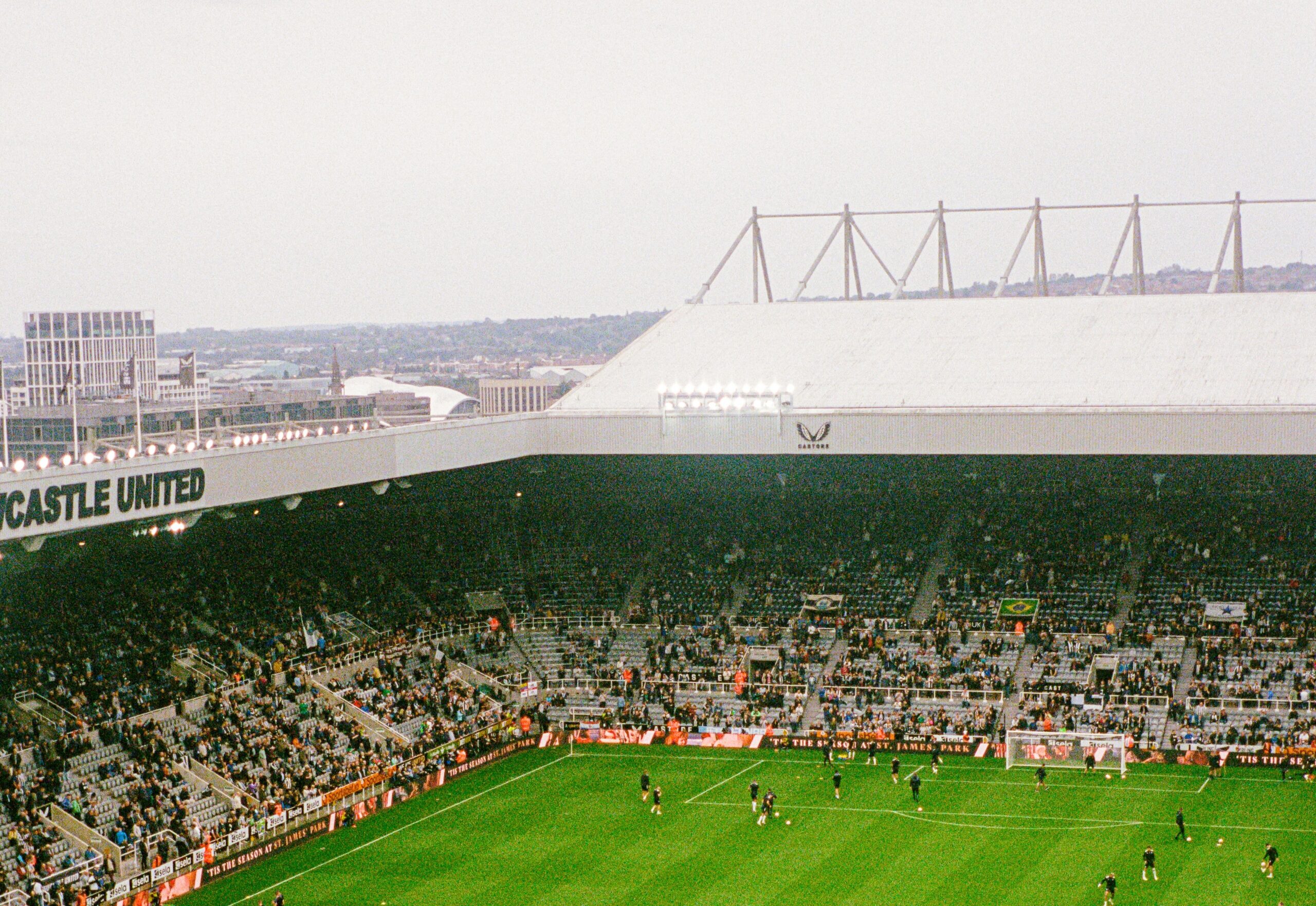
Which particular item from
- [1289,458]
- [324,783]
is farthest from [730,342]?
[324,783]

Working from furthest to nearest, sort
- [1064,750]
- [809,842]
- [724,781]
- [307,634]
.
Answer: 1. [307,634]
2. [1064,750]
3. [724,781]
4. [809,842]

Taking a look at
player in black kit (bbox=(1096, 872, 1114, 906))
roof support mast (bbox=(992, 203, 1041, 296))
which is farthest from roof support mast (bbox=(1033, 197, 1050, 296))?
player in black kit (bbox=(1096, 872, 1114, 906))

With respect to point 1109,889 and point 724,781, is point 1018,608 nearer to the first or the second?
point 724,781

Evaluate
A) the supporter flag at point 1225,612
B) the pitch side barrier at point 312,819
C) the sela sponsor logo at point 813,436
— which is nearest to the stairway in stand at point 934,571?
the sela sponsor logo at point 813,436

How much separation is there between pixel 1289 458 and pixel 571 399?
29.4 meters

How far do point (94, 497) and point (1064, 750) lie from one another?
1228 inches

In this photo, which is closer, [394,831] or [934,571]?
[394,831]

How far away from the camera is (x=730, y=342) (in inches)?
2953

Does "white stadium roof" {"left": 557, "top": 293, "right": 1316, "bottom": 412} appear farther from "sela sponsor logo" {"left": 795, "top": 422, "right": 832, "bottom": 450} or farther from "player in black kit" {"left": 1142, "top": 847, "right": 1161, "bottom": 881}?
"player in black kit" {"left": 1142, "top": 847, "right": 1161, "bottom": 881}

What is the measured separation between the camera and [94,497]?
43.0 meters

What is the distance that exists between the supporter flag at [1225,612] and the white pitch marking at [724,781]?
58.0ft

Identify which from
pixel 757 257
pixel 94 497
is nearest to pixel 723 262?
pixel 757 257

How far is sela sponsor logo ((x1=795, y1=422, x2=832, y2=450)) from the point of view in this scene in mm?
61812

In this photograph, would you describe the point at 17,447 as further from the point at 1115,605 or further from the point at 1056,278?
the point at 1056,278
